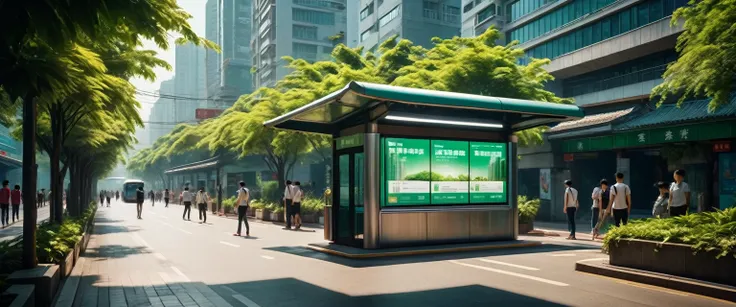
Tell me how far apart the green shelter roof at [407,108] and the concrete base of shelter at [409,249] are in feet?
9.70

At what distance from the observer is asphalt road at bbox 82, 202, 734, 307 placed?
760 centimetres

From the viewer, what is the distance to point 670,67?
15.8 metres

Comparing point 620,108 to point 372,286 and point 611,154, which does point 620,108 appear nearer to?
point 611,154

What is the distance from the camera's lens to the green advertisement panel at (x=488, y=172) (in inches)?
575

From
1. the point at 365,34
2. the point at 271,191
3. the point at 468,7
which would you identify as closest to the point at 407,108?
the point at 271,191

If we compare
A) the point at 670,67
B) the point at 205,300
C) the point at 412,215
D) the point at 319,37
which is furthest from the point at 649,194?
the point at 319,37

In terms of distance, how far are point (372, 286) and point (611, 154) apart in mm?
25746

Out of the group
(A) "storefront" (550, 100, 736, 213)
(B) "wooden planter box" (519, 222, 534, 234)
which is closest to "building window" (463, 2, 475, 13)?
(A) "storefront" (550, 100, 736, 213)

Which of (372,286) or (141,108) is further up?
(141,108)

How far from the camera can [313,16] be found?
88688mm

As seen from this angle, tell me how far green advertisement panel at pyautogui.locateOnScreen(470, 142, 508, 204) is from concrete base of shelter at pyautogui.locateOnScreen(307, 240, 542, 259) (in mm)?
1207

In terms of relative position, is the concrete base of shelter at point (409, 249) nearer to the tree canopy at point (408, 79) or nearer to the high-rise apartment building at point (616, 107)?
the tree canopy at point (408, 79)

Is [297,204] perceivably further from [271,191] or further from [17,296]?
[17,296]

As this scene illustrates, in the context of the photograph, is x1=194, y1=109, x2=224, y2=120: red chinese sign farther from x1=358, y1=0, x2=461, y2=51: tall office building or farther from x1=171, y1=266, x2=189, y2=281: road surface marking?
x1=171, y1=266, x2=189, y2=281: road surface marking
